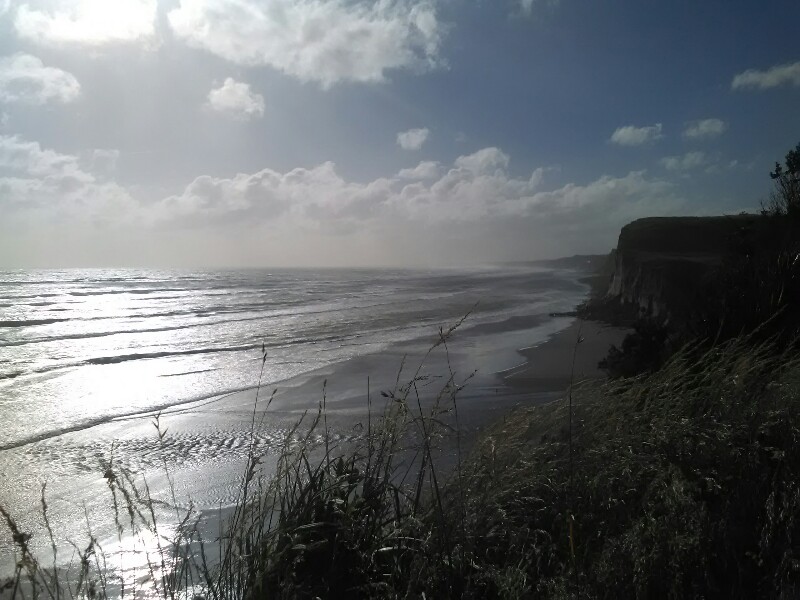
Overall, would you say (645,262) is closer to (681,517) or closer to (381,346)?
(381,346)

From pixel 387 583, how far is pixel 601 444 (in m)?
1.54

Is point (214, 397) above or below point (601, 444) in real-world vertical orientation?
below

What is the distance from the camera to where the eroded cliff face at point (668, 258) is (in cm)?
1658

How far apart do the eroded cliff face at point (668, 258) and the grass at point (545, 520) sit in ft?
26.2

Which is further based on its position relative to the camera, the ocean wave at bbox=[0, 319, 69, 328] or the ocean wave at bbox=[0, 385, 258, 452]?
the ocean wave at bbox=[0, 319, 69, 328]

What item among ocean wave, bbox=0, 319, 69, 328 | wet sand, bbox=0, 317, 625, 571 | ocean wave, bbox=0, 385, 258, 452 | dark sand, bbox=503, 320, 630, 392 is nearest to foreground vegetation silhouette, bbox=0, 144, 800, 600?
wet sand, bbox=0, 317, 625, 571

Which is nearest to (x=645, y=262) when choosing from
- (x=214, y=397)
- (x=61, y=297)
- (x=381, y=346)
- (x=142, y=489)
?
(x=381, y=346)

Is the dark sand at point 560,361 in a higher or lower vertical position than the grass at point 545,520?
lower

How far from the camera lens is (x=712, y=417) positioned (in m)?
3.59

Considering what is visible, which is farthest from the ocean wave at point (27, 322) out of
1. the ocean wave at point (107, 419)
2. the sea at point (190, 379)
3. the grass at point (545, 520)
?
the grass at point (545, 520)

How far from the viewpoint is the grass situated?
105 inches

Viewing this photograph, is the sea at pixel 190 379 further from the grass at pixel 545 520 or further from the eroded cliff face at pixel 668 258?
the eroded cliff face at pixel 668 258

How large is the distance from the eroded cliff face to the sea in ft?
9.99

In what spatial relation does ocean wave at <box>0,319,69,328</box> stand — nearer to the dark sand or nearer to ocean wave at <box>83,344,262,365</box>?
ocean wave at <box>83,344,262,365</box>
